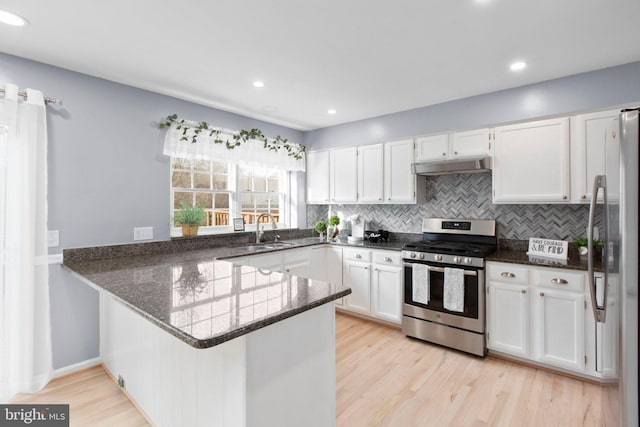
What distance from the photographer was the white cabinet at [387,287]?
3469 millimetres

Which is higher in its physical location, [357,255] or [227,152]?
[227,152]

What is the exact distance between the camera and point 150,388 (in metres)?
1.91

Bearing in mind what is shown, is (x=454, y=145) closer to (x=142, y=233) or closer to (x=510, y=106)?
(x=510, y=106)

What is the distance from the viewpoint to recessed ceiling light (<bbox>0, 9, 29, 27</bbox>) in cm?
183

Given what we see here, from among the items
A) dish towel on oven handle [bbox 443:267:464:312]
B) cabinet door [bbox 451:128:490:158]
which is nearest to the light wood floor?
dish towel on oven handle [bbox 443:267:464:312]

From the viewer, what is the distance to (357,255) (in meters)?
3.80

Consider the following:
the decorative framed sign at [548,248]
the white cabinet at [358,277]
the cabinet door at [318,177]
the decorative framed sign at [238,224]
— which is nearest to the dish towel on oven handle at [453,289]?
the decorative framed sign at [548,248]

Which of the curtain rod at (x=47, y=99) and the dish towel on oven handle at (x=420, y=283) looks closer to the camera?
the curtain rod at (x=47, y=99)

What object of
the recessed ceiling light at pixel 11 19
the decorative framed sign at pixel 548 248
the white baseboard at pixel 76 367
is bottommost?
the white baseboard at pixel 76 367

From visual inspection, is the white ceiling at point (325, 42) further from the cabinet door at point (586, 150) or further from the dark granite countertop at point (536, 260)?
the dark granite countertop at point (536, 260)

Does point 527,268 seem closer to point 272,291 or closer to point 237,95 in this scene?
point 272,291

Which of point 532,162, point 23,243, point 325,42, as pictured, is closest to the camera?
point 325,42

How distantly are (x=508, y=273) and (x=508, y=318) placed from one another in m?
0.39

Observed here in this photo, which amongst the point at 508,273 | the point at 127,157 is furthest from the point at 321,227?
the point at 127,157
